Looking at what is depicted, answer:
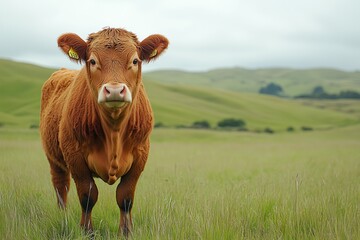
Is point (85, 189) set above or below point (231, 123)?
above

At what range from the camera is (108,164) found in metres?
6.01

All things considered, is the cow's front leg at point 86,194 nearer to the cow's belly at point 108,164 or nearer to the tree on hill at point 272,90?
the cow's belly at point 108,164

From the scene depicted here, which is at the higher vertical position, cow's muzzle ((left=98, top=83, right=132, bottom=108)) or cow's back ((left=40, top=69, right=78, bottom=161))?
cow's muzzle ((left=98, top=83, right=132, bottom=108))

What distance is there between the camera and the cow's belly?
5.93m

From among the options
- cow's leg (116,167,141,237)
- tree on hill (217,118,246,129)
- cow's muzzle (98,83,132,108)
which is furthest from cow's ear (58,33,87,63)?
tree on hill (217,118,246,129)

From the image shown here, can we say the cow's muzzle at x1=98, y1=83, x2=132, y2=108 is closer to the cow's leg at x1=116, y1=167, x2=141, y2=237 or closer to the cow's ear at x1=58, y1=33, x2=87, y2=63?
the cow's ear at x1=58, y1=33, x2=87, y2=63

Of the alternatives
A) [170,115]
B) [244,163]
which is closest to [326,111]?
[170,115]

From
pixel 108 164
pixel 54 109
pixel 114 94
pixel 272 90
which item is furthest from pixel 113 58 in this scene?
pixel 272 90

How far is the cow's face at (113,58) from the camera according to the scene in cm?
507

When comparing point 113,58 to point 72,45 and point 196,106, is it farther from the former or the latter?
point 196,106

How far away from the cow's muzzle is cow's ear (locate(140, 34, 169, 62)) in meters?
1.20

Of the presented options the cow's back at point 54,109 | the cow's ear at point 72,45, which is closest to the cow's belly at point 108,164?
the cow's ear at point 72,45

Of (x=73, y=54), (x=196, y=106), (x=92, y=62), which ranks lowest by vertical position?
(x=196, y=106)

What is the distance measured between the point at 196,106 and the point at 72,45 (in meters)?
82.0
